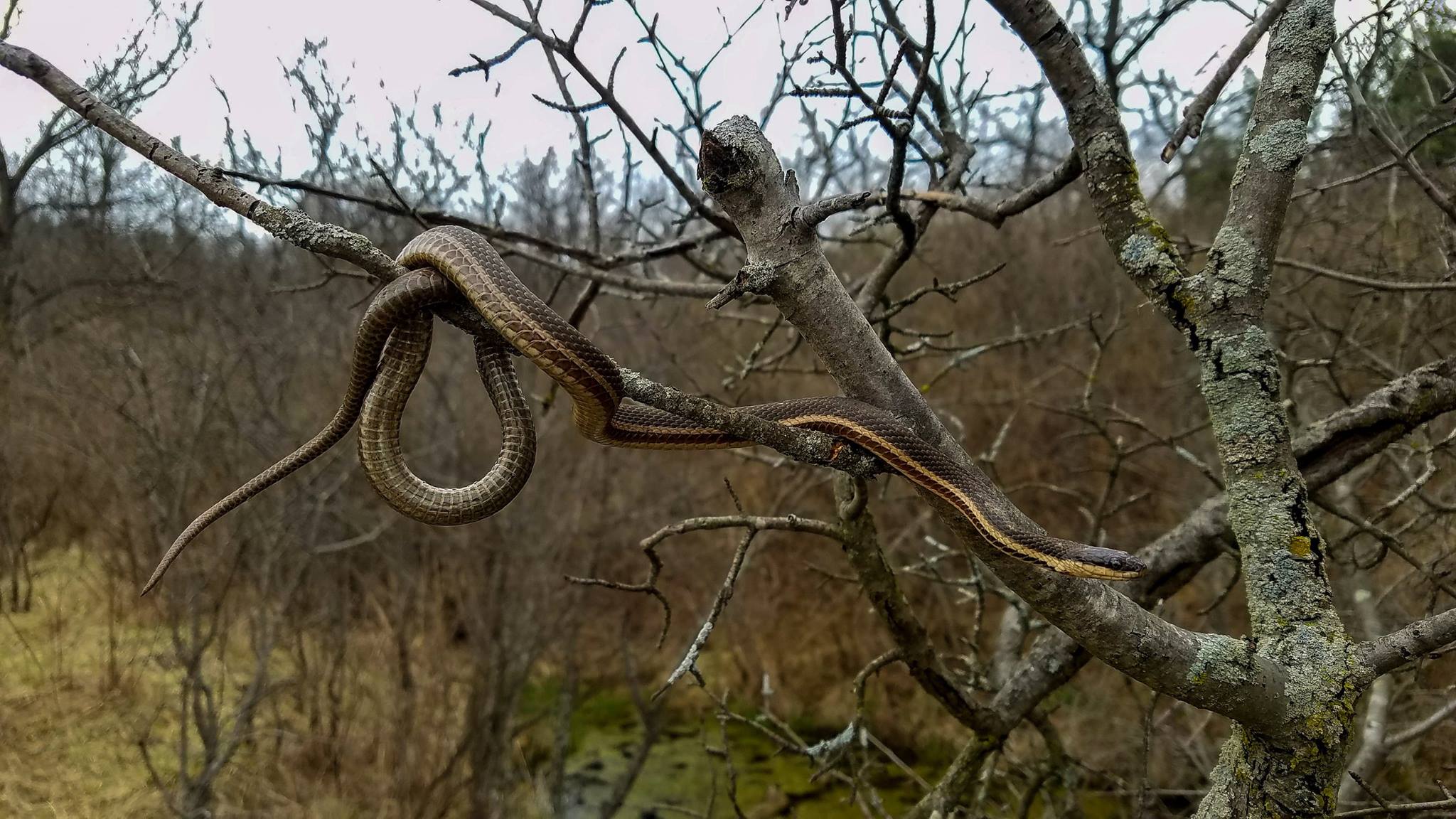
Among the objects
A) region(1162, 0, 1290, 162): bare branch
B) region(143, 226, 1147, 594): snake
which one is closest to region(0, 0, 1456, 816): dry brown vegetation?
region(143, 226, 1147, 594): snake

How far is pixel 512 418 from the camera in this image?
1.88 meters

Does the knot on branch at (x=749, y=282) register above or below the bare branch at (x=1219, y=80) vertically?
below

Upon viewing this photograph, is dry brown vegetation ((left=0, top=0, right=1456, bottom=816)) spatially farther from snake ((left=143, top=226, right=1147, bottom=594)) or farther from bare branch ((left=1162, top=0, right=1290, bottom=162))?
bare branch ((left=1162, top=0, right=1290, bottom=162))

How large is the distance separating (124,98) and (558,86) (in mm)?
1740

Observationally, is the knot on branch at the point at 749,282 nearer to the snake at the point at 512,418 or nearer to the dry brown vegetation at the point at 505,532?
the snake at the point at 512,418

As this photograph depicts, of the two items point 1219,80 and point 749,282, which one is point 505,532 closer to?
point 749,282

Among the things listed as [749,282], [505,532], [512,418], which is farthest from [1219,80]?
[505,532]

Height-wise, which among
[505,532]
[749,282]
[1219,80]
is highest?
[1219,80]

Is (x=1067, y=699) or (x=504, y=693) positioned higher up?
(x=1067, y=699)

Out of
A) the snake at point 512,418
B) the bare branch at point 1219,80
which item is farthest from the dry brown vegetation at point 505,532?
the bare branch at point 1219,80

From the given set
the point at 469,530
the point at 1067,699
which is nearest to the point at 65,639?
the point at 469,530

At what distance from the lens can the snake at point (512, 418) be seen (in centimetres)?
165

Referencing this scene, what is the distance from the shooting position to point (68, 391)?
9.30 metres

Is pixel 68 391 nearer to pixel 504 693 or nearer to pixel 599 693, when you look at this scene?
pixel 504 693
